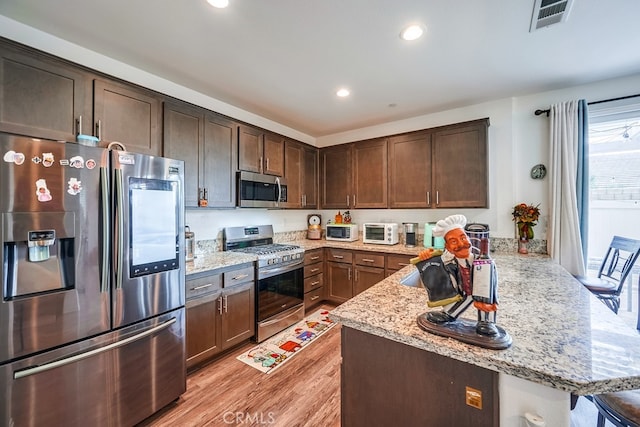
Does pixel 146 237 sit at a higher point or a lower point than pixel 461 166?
lower

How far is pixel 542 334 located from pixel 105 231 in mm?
2192

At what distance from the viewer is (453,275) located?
37.2 inches

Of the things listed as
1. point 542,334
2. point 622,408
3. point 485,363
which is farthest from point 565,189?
point 485,363

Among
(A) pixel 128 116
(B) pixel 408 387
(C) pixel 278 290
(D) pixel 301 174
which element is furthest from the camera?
(D) pixel 301 174

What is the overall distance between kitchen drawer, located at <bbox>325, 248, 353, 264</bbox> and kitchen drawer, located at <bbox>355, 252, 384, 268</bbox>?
0.12 meters

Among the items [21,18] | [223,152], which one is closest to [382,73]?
[223,152]

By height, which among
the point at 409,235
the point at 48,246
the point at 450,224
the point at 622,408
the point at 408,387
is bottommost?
the point at 622,408

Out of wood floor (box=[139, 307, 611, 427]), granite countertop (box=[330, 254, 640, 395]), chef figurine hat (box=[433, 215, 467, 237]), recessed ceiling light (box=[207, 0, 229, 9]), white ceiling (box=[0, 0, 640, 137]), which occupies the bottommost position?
wood floor (box=[139, 307, 611, 427])

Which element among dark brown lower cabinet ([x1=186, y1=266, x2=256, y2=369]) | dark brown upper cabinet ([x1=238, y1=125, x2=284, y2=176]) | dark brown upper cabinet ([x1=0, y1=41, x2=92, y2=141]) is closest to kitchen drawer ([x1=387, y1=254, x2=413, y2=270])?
dark brown lower cabinet ([x1=186, y1=266, x2=256, y2=369])

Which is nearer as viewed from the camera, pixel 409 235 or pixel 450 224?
pixel 450 224

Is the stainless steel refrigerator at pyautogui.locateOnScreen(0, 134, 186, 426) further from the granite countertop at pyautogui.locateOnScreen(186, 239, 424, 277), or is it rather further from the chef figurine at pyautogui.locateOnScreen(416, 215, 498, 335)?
the chef figurine at pyautogui.locateOnScreen(416, 215, 498, 335)

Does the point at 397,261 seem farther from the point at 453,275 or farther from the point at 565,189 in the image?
the point at 453,275

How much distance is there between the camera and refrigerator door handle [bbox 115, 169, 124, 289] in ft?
5.01

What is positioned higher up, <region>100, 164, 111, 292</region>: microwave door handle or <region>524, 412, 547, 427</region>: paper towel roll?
<region>100, 164, 111, 292</region>: microwave door handle
